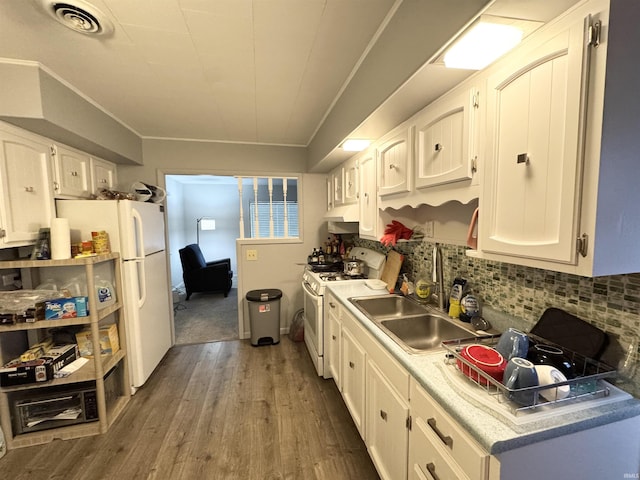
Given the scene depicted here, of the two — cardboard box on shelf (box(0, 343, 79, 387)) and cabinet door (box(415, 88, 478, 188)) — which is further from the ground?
cabinet door (box(415, 88, 478, 188))

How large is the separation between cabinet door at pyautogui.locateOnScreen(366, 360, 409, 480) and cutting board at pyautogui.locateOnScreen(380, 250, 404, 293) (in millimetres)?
796

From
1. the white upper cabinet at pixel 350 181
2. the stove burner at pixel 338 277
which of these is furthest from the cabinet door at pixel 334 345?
the white upper cabinet at pixel 350 181

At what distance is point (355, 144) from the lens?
2.17m

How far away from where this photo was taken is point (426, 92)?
130 centimetres

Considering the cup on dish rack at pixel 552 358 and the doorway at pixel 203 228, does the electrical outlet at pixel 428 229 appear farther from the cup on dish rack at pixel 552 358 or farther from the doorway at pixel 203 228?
the doorway at pixel 203 228

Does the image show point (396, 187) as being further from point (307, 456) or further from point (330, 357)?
point (307, 456)

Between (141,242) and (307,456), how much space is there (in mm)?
2078

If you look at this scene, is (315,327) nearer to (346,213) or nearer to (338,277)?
(338,277)

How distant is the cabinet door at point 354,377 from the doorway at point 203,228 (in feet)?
8.10

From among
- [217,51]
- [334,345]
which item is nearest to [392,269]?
[334,345]

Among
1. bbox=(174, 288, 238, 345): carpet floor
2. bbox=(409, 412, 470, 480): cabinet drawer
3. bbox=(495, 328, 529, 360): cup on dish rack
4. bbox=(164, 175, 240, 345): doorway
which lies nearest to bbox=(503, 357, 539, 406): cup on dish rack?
bbox=(495, 328, 529, 360): cup on dish rack

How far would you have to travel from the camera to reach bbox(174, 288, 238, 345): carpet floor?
3.53 meters

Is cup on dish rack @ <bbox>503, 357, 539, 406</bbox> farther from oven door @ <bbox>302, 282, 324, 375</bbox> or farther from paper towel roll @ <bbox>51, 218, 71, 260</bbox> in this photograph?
paper towel roll @ <bbox>51, 218, 71, 260</bbox>

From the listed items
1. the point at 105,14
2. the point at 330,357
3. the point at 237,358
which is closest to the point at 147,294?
the point at 237,358
